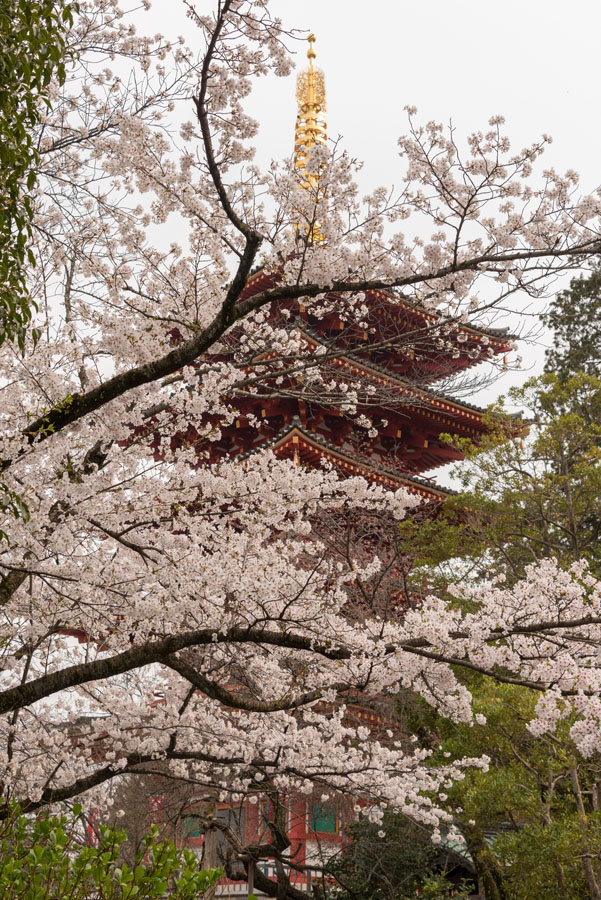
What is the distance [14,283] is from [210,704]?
5155 millimetres

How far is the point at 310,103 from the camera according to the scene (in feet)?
62.4

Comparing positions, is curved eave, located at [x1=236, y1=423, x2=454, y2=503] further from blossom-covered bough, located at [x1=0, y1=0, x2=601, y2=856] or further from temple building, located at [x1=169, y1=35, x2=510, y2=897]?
blossom-covered bough, located at [x1=0, y1=0, x2=601, y2=856]

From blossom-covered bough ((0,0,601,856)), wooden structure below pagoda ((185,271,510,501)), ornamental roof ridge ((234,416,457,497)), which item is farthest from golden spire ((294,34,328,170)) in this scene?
blossom-covered bough ((0,0,601,856))

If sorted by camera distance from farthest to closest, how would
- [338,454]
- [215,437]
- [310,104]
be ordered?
[310,104]
[338,454]
[215,437]

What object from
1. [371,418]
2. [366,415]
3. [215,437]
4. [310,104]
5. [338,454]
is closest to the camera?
[215,437]

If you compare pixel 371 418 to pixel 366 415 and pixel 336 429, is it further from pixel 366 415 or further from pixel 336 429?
pixel 336 429

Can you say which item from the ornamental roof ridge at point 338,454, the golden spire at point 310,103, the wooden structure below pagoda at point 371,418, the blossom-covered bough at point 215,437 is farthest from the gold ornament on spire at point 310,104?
the blossom-covered bough at point 215,437

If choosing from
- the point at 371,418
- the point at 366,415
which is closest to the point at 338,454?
the point at 371,418

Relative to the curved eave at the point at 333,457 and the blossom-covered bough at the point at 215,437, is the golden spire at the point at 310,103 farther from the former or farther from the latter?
the blossom-covered bough at the point at 215,437

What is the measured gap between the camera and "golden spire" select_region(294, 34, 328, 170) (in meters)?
18.9

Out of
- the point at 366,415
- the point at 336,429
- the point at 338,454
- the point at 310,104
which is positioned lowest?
the point at 338,454

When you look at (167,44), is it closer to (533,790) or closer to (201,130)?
(201,130)

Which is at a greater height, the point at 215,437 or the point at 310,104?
the point at 310,104

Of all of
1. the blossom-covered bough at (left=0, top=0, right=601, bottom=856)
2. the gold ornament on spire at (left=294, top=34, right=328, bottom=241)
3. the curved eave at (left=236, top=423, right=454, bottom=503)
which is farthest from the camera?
the gold ornament on spire at (left=294, top=34, right=328, bottom=241)
